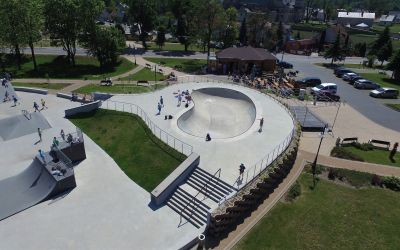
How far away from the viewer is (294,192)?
2511 centimetres

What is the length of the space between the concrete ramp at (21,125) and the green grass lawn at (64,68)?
76.5ft

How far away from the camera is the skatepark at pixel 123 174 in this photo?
2005cm

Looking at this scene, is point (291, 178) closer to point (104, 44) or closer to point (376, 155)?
point (376, 155)

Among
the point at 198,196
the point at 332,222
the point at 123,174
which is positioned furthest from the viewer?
the point at 123,174

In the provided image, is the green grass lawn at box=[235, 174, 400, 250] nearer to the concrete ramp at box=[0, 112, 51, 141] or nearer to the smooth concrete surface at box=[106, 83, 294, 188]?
the smooth concrete surface at box=[106, 83, 294, 188]

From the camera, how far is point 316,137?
3547 cm

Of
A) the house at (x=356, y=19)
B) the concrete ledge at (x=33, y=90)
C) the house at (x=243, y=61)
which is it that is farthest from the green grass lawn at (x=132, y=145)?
the house at (x=356, y=19)

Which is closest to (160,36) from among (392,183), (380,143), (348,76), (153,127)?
(348,76)

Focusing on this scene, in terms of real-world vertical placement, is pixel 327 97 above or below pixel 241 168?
above

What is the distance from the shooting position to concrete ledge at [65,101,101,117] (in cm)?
3619

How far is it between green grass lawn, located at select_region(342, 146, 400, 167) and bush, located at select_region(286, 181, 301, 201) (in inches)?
406

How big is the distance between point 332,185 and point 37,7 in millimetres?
60705

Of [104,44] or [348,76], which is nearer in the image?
[348,76]

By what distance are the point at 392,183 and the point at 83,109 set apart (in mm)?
34376
